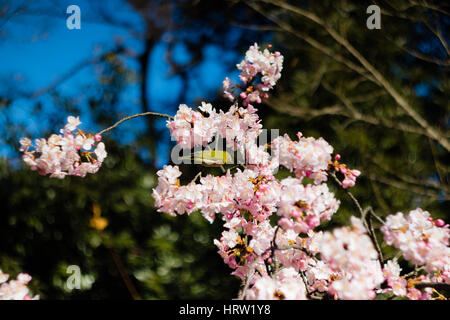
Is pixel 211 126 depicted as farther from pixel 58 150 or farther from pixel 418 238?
pixel 418 238

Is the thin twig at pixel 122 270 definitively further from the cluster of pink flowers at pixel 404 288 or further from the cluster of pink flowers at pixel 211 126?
the cluster of pink flowers at pixel 404 288

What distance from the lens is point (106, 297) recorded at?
7.34 feet

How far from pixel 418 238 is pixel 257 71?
0.87 meters

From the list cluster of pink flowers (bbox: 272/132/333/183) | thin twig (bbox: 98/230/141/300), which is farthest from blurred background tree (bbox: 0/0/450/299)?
Result: cluster of pink flowers (bbox: 272/132/333/183)

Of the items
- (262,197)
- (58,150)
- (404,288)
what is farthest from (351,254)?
(58,150)

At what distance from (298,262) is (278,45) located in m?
4.14

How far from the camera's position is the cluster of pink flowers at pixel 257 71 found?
1.33 m

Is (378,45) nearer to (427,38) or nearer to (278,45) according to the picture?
(427,38)

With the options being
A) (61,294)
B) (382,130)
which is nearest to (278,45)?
(382,130)

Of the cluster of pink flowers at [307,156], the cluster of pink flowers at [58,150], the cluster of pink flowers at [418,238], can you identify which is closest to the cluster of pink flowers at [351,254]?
the cluster of pink flowers at [418,238]

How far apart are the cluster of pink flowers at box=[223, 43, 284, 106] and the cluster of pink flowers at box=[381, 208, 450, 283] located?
0.75 m

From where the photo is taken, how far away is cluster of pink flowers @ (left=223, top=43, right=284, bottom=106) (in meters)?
1.33

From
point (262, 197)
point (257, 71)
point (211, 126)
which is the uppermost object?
point (257, 71)

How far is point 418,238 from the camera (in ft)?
2.51
